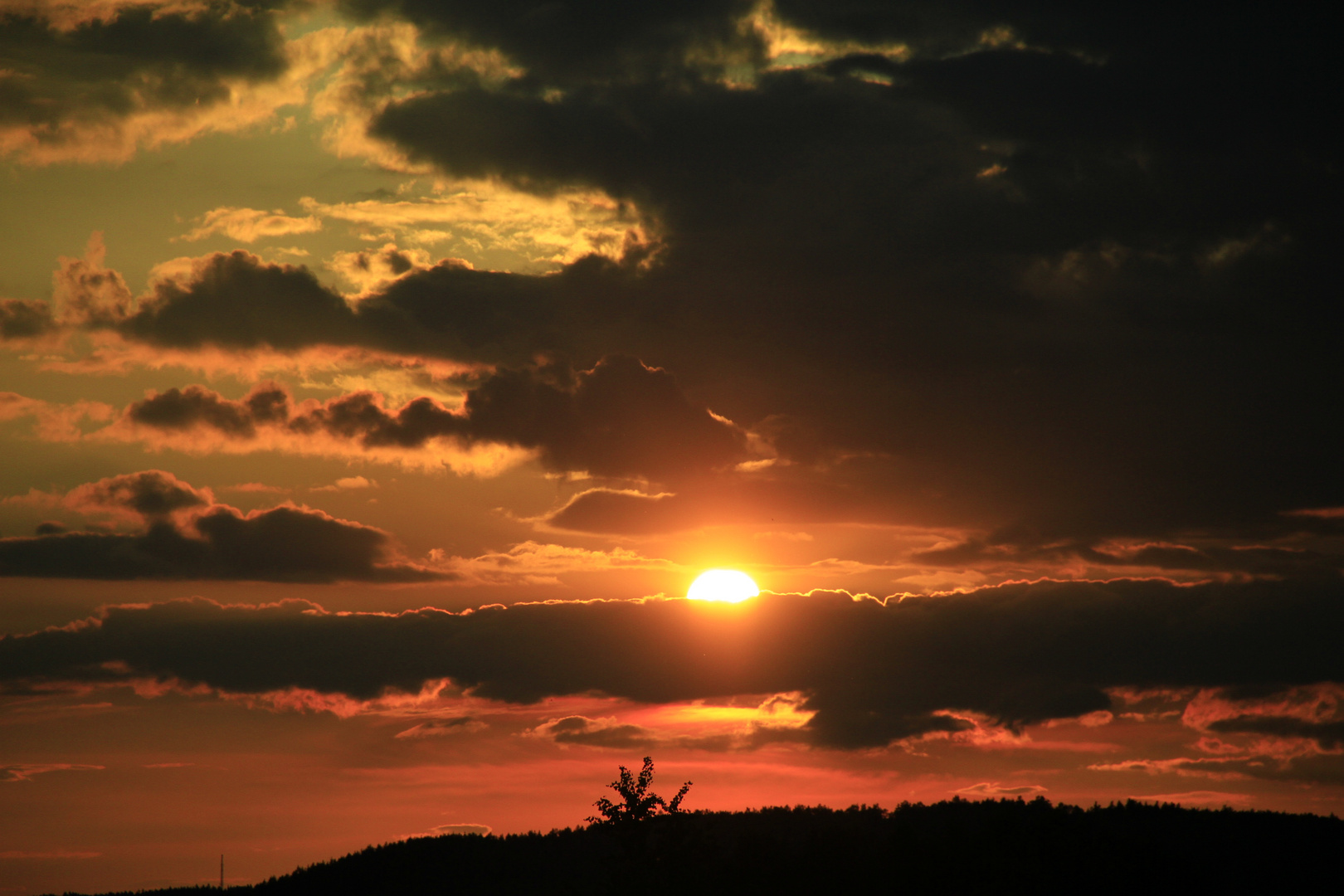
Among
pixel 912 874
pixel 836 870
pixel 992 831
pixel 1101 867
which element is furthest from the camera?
pixel 836 870

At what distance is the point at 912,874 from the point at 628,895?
24.6 meters

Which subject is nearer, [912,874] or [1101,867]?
[1101,867]

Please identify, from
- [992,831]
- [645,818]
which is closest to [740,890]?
[645,818]

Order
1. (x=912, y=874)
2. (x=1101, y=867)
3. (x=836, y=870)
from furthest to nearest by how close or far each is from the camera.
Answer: (x=836, y=870)
(x=912, y=874)
(x=1101, y=867)

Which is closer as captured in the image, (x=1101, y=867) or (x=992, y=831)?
(x=1101, y=867)

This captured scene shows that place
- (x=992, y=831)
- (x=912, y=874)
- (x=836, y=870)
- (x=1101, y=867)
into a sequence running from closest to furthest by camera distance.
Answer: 1. (x=1101, y=867)
2. (x=992, y=831)
3. (x=912, y=874)
4. (x=836, y=870)

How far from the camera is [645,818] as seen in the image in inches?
3612

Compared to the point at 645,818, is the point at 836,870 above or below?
below

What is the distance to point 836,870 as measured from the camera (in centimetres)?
11125

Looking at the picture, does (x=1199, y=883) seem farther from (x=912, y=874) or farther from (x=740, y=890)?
(x=740, y=890)

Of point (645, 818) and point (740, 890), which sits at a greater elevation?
point (645, 818)

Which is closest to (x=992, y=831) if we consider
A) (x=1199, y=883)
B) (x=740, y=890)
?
(x=1199, y=883)

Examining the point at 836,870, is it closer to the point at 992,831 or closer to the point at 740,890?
the point at 740,890

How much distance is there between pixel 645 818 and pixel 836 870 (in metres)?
28.7
